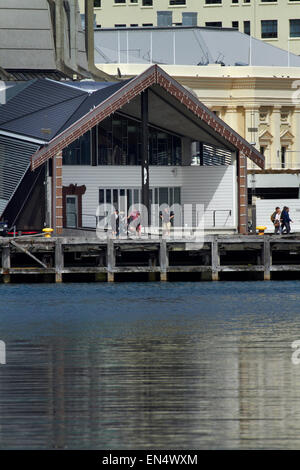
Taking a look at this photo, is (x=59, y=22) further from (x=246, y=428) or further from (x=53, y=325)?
(x=246, y=428)

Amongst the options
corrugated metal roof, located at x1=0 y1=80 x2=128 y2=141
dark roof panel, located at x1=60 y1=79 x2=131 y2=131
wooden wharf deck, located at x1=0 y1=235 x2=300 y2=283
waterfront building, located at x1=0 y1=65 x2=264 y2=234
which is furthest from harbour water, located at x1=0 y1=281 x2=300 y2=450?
corrugated metal roof, located at x1=0 y1=80 x2=128 y2=141

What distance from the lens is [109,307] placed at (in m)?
48.7

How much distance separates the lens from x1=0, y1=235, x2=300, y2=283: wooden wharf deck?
59688 mm

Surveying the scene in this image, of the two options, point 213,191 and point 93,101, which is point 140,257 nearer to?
point 93,101

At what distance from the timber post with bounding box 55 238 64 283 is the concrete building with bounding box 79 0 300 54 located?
299ft

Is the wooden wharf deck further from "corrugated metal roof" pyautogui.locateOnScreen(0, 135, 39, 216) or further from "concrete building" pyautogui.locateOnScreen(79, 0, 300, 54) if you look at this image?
"concrete building" pyautogui.locateOnScreen(79, 0, 300, 54)

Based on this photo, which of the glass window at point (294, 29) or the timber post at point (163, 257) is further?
the glass window at point (294, 29)

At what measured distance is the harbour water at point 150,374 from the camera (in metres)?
22.9

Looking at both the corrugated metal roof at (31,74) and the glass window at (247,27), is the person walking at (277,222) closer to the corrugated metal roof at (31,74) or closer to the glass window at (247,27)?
the corrugated metal roof at (31,74)

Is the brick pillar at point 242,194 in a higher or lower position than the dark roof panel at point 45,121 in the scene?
lower

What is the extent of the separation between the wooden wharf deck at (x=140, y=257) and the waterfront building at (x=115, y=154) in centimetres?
955

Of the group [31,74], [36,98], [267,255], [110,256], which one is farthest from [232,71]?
[110,256]

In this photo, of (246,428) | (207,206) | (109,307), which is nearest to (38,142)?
(207,206)

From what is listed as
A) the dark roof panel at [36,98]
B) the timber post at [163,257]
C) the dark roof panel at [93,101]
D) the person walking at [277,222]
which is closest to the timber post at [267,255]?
the timber post at [163,257]
